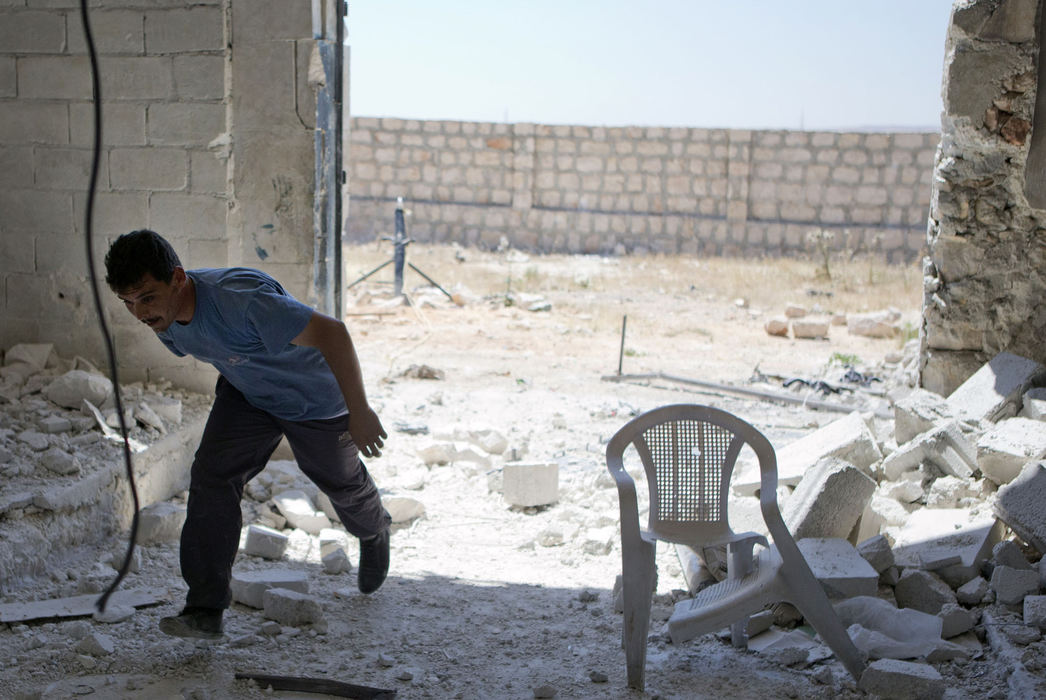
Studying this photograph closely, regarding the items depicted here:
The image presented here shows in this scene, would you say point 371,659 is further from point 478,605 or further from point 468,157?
point 468,157

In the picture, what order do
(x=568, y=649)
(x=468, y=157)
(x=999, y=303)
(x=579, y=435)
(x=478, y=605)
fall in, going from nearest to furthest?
(x=568, y=649)
(x=478, y=605)
(x=999, y=303)
(x=579, y=435)
(x=468, y=157)

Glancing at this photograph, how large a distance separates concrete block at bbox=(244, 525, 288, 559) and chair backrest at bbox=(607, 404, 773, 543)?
1819 mm

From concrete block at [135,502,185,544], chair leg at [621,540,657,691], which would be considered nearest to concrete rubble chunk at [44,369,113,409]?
concrete block at [135,502,185,544]

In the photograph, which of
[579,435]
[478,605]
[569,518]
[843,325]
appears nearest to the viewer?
[478,605]

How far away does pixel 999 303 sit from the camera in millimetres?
5250

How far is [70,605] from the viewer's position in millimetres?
3416

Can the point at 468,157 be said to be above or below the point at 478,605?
above

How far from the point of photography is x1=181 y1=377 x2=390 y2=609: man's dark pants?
312 cm

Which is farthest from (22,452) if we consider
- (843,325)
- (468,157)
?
(468,157)

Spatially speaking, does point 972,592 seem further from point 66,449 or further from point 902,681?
point 66,449

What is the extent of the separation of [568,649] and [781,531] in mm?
918

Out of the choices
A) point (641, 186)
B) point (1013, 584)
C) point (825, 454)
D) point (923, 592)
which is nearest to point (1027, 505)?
point (1013, 584)

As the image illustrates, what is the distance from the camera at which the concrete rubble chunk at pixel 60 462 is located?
160 inches

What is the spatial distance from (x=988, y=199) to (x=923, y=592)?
2.61m
